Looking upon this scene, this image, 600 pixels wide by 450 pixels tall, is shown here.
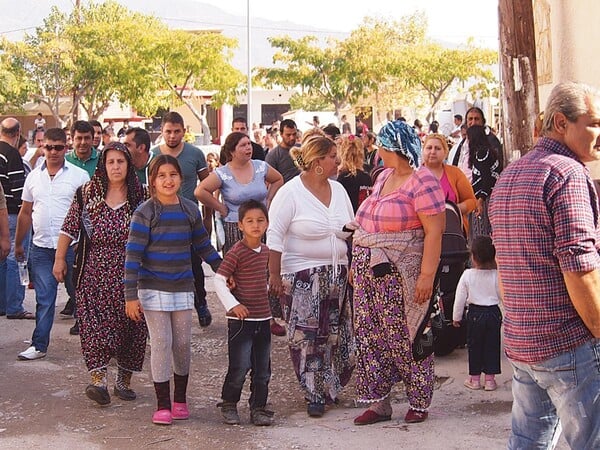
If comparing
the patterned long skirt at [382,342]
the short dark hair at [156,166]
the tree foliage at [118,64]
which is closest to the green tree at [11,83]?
the tree foliage at [118,64]

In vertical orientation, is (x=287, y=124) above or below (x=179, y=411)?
above

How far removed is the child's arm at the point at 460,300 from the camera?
7512 mm

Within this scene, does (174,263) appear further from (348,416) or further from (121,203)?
(348,416)

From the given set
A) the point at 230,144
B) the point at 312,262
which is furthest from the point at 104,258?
the point at 230,144

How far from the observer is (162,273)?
21.9ft

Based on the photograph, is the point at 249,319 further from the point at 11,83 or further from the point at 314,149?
the point at 11,83

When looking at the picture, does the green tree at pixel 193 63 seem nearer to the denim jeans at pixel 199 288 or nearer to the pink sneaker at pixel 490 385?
the denim jeans at pixel 199 288

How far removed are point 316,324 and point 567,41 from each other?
441 cm

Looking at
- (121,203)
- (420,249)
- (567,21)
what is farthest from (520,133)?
(121,203)

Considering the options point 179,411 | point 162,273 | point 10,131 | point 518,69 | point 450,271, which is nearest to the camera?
point 162,273

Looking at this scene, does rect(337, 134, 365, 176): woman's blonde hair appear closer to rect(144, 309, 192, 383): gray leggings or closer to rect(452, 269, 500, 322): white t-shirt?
rect(452, 269, 500, 322): white t-shirt

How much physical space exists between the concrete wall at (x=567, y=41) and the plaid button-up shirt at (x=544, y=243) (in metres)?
5.43

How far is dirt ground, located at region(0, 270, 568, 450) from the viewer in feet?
20.9

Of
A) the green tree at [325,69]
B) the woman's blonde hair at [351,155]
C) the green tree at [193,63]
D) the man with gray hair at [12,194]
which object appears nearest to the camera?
the woman's blonde hair at [351,155]
